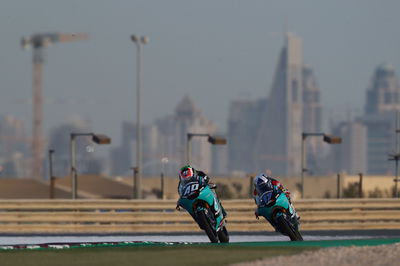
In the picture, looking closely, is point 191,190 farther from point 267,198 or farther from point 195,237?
point 195,237

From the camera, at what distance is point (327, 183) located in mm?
116188

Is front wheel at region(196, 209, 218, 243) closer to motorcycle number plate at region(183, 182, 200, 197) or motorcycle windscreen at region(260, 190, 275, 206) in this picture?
motorcycle number plate at region(183, 182, 200, 197)

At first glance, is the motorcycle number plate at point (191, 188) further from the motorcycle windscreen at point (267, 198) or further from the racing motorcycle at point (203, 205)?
the motorcycle windscreen at point (267, 198)

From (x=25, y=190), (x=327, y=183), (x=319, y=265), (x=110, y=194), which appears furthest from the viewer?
(x=327, y=183)

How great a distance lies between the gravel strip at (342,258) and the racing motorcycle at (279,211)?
14.0 feet

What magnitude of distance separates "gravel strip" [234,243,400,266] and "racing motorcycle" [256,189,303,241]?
14.0 ft

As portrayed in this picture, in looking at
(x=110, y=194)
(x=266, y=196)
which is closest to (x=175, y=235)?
(x=266, y=196)

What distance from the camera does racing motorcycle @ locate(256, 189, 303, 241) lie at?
22016 mm

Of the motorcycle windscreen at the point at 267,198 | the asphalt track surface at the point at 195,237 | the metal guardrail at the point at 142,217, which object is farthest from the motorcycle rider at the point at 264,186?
the metal guardrail at the point at 142,217

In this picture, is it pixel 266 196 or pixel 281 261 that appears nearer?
pixel 281 261

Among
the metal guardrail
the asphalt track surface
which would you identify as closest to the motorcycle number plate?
the asphalt track surface

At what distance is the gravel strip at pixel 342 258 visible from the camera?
51.8 feet

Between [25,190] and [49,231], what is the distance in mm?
55570

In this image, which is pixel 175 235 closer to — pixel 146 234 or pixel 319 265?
pixel 146 234
